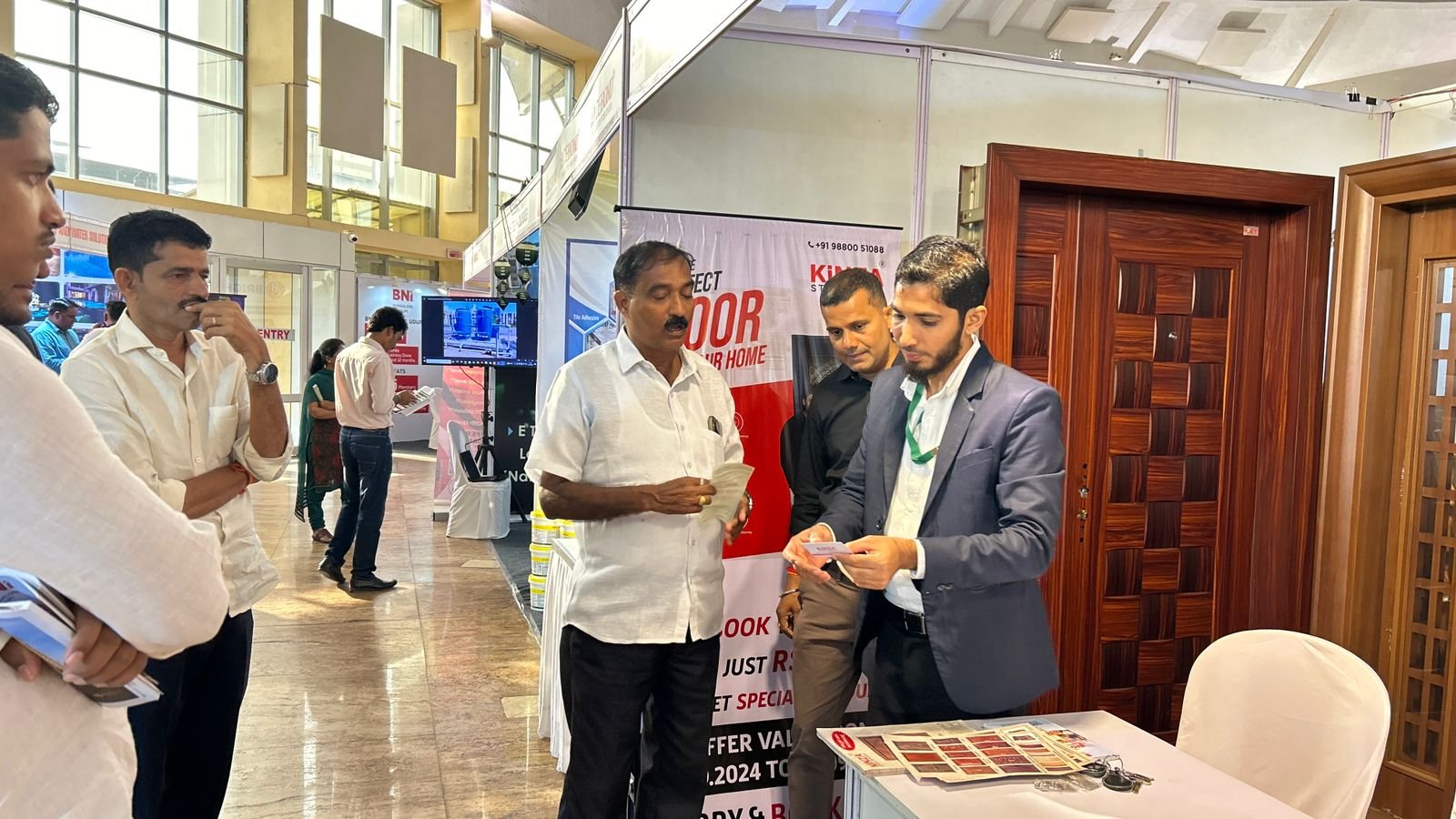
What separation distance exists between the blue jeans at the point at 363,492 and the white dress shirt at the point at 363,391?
0.07 metres

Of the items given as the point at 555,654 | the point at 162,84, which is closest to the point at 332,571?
the point at 555,654

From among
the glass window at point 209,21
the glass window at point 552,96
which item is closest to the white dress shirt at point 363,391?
the glass window at point 209,21

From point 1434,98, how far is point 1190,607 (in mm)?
2211

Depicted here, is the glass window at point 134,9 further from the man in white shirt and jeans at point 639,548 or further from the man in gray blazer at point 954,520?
the man in gray blazer at point 954,520

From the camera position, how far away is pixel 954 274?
2.07 metres

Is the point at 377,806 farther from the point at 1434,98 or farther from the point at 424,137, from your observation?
the point at 1434,98

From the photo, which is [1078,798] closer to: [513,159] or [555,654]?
[555,654]

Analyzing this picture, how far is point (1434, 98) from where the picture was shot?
12.0ft

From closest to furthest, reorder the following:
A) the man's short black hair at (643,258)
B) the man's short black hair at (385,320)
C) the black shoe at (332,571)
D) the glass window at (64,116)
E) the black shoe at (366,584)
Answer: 1. the man's short black hair at (643,258)
2. the black shoe at (366,584)
3. the black shoe at (332,571)
4. the man's short black hair at (385,320)
5. the glass window at (64,116)

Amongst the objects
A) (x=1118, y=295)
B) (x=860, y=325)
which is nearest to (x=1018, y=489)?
(x=860, y=325)

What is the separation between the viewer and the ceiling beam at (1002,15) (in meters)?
3.31

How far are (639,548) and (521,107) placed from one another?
1671 cm

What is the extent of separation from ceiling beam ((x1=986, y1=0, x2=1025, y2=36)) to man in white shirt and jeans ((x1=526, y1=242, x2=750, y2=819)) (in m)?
1.76

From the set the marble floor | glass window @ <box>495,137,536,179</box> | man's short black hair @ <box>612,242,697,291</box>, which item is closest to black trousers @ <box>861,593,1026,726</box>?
man's short black hair @ <box>612,242,697,291</box>
